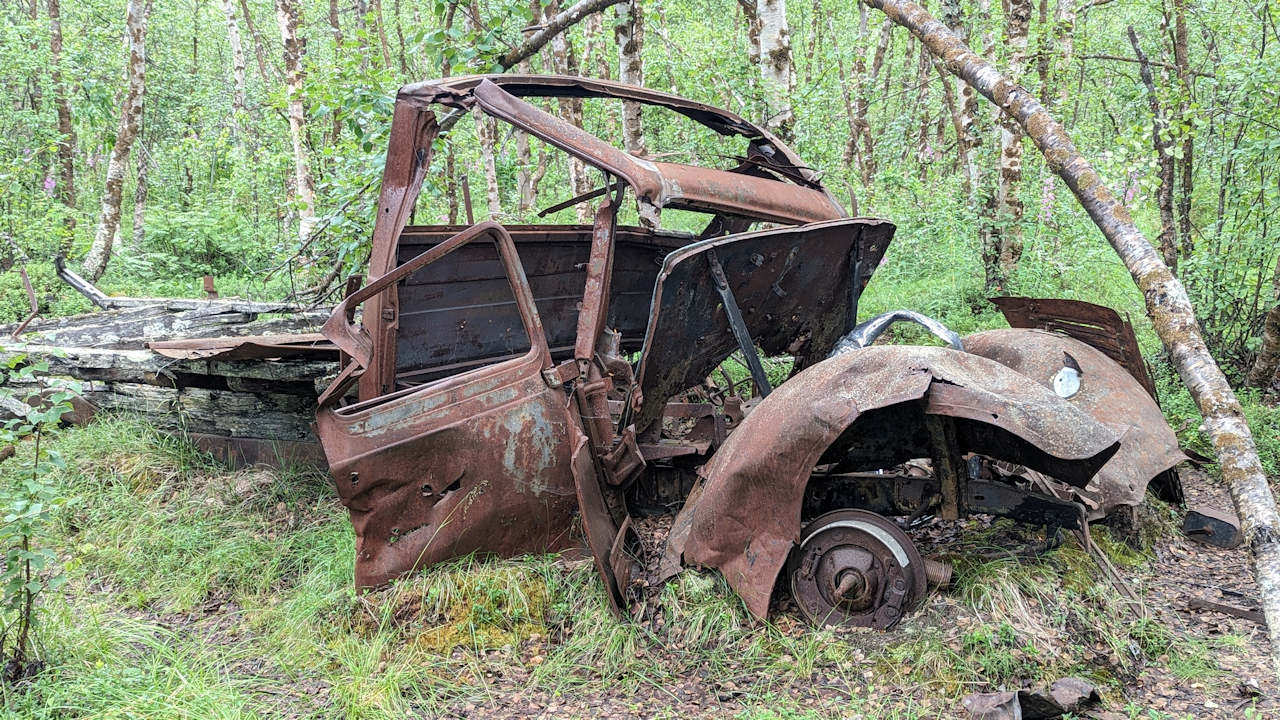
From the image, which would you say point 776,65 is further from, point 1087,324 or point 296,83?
point 296,83

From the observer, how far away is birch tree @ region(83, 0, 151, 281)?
8.86 m

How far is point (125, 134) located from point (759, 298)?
29.1 ft

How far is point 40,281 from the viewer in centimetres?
997

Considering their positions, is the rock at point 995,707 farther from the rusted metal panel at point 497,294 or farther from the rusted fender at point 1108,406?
the rusted metal panel at point 497,294

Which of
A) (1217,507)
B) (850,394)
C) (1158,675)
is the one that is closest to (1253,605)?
(1158,675)

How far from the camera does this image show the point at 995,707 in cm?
261

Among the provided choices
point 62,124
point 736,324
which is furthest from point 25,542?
point 62,124

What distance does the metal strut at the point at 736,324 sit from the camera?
136 inches

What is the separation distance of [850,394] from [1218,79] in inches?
166

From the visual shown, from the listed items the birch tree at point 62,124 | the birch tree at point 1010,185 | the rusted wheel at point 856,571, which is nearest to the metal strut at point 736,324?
the rusted wheel at point 856,571

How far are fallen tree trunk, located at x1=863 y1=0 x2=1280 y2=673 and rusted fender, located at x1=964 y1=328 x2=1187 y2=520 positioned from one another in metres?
0.64

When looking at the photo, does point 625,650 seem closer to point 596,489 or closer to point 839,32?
point 596,489

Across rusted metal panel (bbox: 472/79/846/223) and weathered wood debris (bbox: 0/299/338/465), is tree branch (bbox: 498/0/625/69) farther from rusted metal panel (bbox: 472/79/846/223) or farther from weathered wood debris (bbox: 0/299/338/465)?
weathered wood debris (bbox: 0/299/338/465)

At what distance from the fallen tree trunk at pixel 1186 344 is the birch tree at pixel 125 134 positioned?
9.04 m
